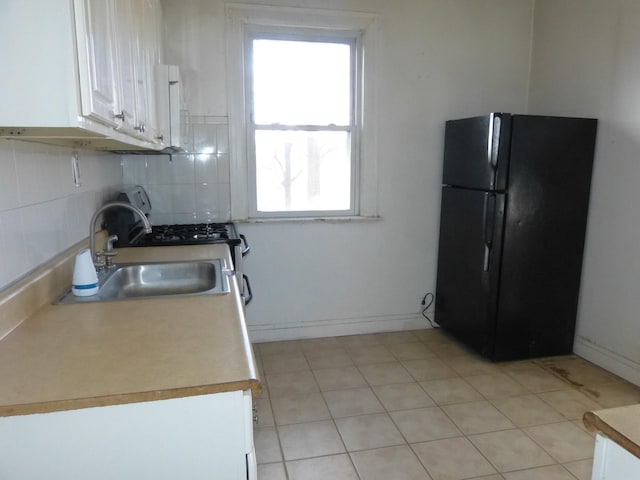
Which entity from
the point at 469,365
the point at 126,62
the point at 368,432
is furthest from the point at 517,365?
the point at 126,62

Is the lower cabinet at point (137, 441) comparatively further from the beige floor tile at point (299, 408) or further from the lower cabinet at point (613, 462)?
the beige floor tile at point (299, 408)

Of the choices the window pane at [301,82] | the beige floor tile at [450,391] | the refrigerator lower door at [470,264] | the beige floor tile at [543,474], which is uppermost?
the window pane at [301,82]

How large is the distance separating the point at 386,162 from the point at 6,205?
8.31ft

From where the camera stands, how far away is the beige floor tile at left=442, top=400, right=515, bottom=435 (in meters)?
2.30

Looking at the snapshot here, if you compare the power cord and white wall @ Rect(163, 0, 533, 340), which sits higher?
white wall @ Rect(163, 0, 533, 340)

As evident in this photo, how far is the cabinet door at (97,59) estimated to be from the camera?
1.01 meters

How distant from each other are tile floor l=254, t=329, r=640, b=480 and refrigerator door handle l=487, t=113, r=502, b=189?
1.25 metres

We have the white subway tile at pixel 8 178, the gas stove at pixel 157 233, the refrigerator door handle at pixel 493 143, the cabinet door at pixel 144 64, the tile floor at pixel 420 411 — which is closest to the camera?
the white subway tile at pixel 8 178

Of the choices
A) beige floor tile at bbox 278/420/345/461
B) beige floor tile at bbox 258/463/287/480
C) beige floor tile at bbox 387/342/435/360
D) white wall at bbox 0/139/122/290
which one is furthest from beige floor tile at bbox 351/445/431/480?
white wall at bbox 0/139/122/290

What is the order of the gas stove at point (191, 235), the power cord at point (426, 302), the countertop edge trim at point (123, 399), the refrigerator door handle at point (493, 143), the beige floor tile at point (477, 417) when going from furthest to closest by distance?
the power cord at point (426, 302)
the refrigerator door handle at point (493, 143)
the gas stove at point (191, 235)
the beige floor tile at point (477, 417)
the countertop edge trim at point (123, 399)

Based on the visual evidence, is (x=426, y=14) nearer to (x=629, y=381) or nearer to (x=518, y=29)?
(x=518, y=29)

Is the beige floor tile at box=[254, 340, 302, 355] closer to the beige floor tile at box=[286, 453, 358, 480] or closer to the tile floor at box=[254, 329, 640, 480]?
the tile floor at box=[254, 329, 640, 480]

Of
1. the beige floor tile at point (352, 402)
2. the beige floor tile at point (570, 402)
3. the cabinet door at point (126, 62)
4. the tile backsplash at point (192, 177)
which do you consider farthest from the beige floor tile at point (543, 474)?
the tile backsplash at point (192, 177)

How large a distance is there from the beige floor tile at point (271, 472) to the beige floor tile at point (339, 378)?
0.72m
